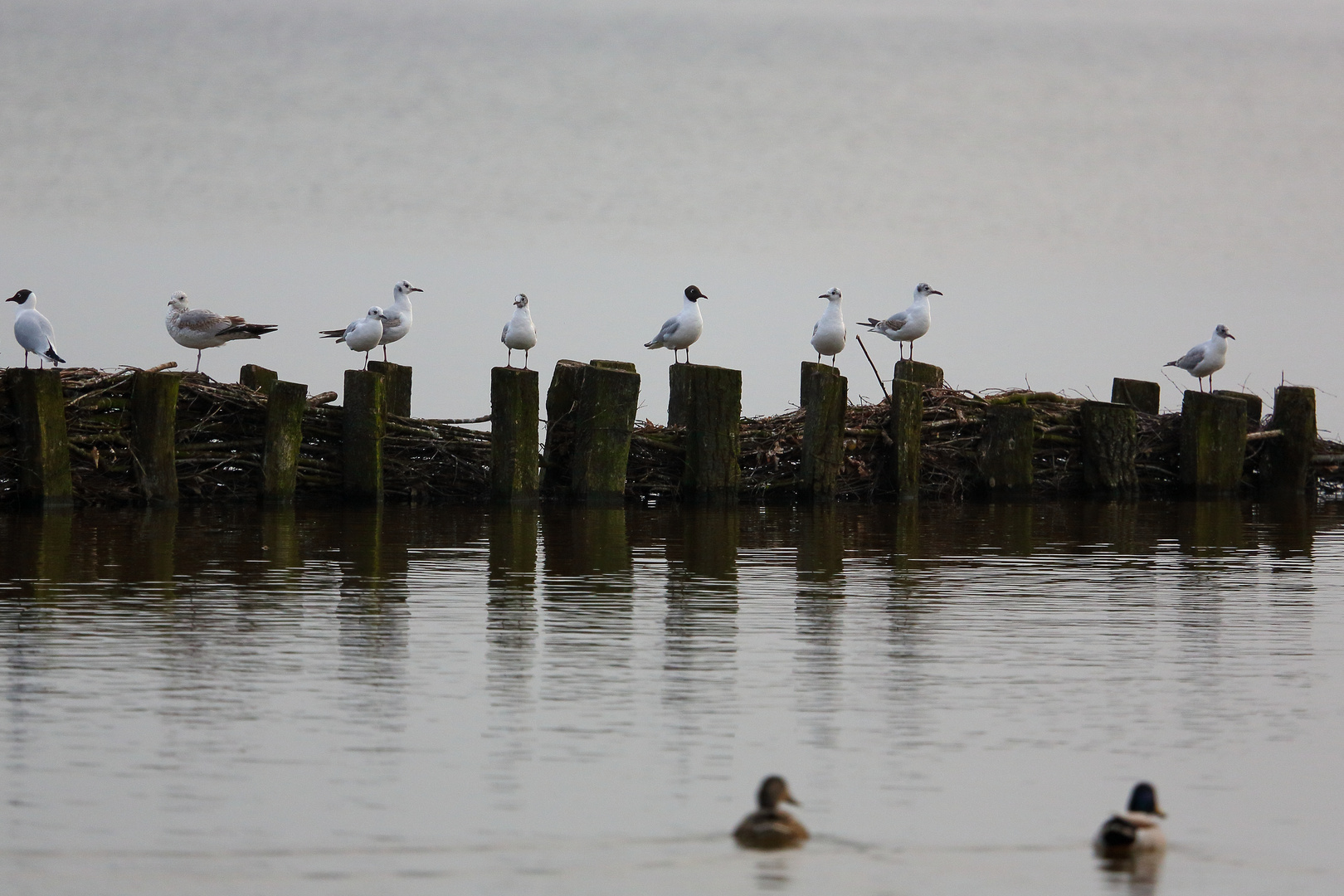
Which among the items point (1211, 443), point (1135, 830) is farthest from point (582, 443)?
point (1135, 830)

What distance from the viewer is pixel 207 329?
18219mm

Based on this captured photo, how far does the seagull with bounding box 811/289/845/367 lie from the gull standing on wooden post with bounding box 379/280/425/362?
16.4 ft

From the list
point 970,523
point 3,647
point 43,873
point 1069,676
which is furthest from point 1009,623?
point 970,523

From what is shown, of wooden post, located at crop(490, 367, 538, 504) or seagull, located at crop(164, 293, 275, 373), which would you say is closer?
wooden post, located at crop(490, 367, 538, 504)

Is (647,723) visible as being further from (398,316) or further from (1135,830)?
(398,316)

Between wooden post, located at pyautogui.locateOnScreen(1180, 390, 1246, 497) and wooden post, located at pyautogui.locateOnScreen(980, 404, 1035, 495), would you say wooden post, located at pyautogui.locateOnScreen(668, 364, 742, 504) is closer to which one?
wooden post, located at pyautogui.locateOnScreen(980, 404, 1035, 495)

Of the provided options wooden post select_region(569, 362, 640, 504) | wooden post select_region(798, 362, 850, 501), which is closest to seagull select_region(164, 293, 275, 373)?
wooden post select_region(569, 362, 640, 504)

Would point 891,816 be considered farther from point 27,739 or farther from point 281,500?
point 281,500

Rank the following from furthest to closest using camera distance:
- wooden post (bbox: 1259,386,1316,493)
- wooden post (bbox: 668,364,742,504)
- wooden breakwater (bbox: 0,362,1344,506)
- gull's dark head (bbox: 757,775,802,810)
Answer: wooden post (bbox: 1259,386,1316,493), wooden post (bbox: 668,364,742,504), wooden breakwater (bbox: 0,362,1344,506), gull's dark head (bbox: 757,775,802,810)

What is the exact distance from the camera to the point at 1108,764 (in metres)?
6.05

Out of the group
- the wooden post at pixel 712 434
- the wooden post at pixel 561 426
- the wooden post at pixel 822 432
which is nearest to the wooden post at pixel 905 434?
the wooden post at pixel 822 432

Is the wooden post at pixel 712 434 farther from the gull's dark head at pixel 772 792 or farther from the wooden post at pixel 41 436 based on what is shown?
the gull's dark head at pixel 772 792

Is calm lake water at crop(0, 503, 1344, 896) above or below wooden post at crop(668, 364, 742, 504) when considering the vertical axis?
below

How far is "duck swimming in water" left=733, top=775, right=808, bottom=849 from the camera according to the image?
5.03 metres
